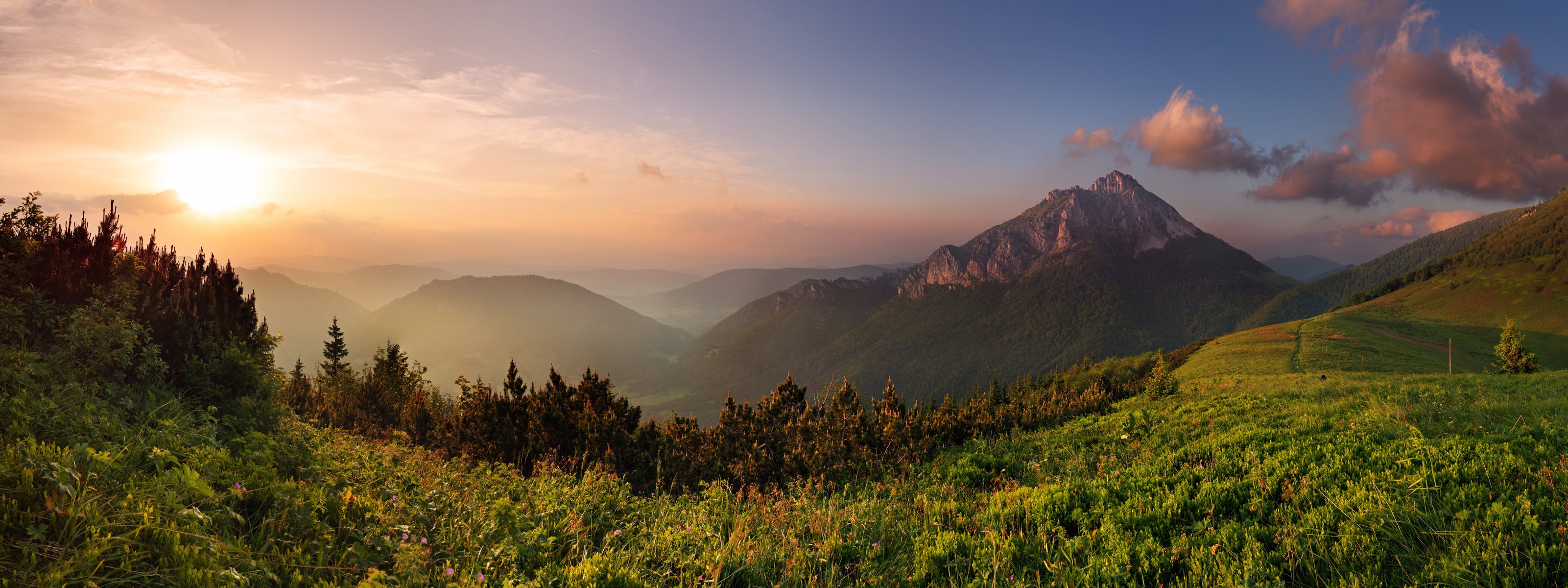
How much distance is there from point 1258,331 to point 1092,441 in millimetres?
77201

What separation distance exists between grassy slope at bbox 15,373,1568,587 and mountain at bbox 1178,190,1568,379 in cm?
3423

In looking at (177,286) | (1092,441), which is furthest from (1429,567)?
(177,286)

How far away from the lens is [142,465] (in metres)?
6.28

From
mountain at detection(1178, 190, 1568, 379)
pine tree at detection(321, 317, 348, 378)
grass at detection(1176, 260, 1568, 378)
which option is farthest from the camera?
pine tree at detection(321, 317, 348, 378)

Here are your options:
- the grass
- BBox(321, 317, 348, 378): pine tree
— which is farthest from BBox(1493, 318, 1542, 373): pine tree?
BBox(321, 317, 348, 378): pine tree

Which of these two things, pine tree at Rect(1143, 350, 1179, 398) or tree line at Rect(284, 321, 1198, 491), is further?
pine tree at Rect(1143, 350, 1179, 398)

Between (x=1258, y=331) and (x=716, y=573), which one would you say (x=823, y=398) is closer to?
(x=716, y=573)

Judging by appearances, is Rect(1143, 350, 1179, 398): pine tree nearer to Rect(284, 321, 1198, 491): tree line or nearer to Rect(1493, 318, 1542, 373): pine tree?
Rect(284, 321, 1198, 491): tree line

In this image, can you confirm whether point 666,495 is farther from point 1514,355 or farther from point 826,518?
point 1514,355

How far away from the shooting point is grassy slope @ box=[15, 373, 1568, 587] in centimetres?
430

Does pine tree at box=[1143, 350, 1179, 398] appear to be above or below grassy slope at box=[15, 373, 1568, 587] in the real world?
below

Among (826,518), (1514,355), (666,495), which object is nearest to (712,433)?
(666,495)

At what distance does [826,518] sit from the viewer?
717 cm

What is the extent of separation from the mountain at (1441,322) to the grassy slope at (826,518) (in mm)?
34228
